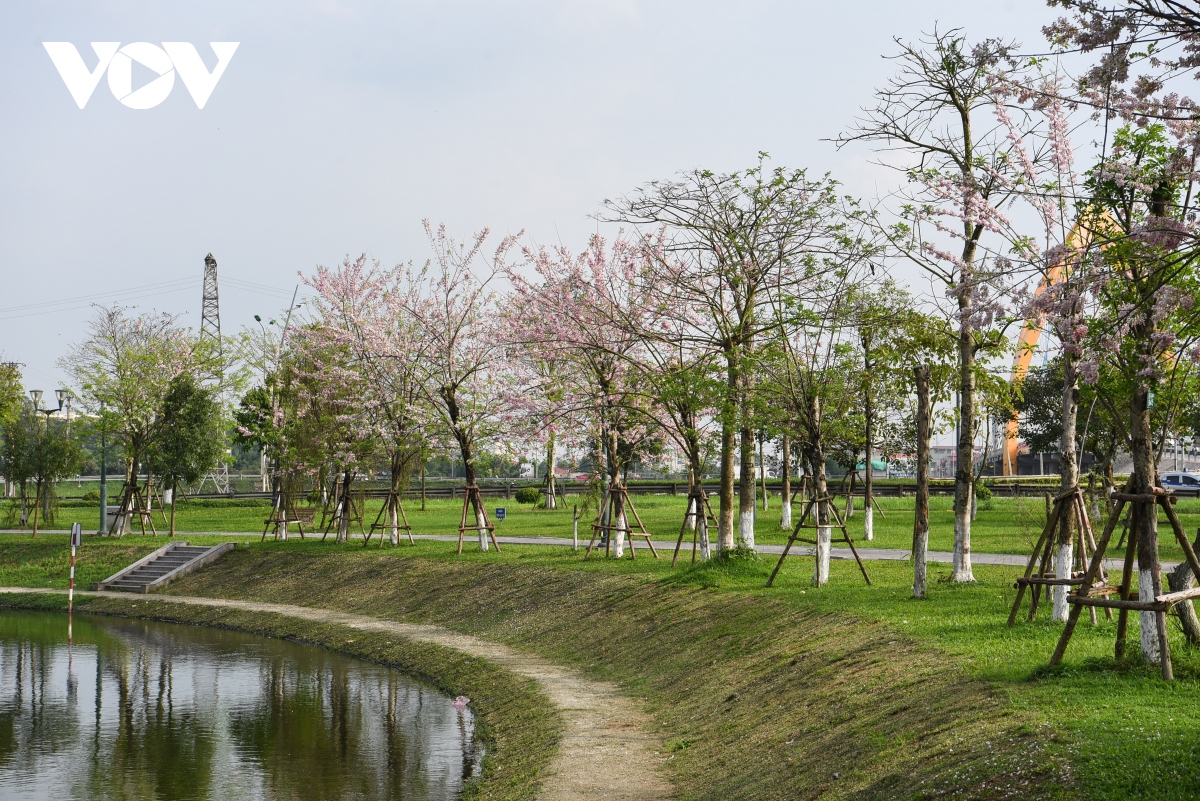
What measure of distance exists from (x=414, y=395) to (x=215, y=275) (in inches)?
2380

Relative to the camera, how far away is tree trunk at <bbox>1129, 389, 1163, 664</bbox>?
399 inches

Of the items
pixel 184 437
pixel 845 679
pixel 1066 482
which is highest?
pixel 184 437

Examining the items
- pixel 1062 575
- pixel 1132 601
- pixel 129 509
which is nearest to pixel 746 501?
pixel 1062 575

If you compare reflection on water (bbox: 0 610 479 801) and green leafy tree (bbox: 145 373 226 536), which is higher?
green leafy tree (bbox: 145 373 226 536)

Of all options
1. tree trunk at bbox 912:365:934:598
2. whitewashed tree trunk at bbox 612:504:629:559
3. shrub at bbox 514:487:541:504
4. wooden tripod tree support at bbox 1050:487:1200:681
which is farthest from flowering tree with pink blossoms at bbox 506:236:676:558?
shrub at bbox 514:487:541:504

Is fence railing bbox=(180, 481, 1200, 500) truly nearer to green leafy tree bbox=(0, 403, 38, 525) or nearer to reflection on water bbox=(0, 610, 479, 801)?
green leafy tree bbox=(0, 403, 38, 525)

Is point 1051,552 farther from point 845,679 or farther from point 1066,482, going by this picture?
point 845,679

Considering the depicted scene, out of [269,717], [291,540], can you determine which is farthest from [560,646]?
[291,540]

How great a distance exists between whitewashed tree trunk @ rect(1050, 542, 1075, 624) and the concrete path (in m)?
5.02

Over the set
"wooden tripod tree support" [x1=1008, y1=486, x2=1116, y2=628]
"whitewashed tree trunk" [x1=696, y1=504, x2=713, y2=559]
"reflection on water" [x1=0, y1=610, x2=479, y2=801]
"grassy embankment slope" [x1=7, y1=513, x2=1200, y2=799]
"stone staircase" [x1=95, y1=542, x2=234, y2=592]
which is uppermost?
"wooden tripod tree support" [x1=1008, y1=486, x2=1116, y2=628]

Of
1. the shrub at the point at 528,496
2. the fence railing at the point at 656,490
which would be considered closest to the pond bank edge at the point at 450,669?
the shrub at the point at 528,496

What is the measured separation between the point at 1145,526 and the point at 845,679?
12.2 ft

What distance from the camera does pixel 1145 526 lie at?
1016 centimetres

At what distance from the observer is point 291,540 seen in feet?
117
